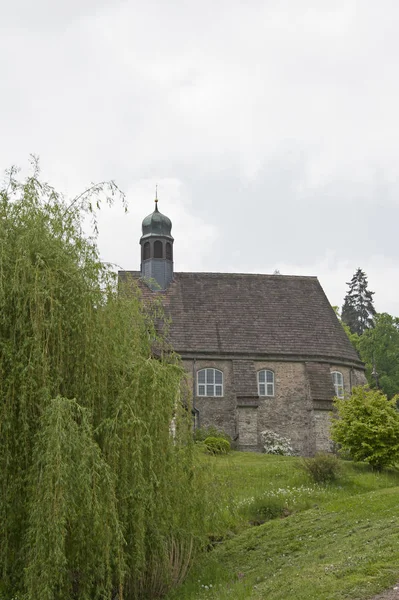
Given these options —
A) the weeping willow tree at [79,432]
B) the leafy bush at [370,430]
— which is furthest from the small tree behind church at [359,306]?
the weeping willow tree at [79,432]

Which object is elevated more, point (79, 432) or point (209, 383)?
point (209, 383)

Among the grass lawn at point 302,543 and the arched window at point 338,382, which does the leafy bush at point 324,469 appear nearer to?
the grass lawn at point 302,543

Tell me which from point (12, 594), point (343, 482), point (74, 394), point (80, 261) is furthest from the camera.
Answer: point (343, 482)

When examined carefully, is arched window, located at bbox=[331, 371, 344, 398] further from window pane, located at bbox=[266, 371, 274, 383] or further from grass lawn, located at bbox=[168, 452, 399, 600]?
grass lawn, located at bbox=[168, 452, 399, 600]

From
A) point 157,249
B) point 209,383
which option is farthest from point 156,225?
point 209,383

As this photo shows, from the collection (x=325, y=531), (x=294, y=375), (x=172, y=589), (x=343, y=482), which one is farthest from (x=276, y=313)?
(x=172, y=589)

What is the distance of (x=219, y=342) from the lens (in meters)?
33.2

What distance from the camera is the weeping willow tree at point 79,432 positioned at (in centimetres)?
894

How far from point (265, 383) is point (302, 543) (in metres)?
19.3

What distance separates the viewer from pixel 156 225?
36344 millimetres

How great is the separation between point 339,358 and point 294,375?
2.58 meters

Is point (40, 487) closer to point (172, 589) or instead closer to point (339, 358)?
point (172, 589)

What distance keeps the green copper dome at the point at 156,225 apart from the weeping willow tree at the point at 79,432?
2458cm

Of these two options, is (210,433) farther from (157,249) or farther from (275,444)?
(157,249)
